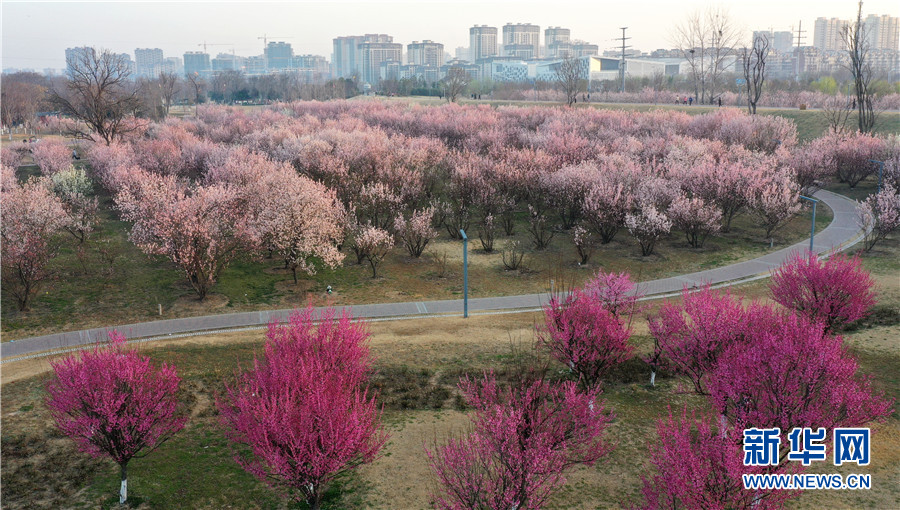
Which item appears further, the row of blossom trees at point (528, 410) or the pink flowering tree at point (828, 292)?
the pink flowering tree at point (828, 292)

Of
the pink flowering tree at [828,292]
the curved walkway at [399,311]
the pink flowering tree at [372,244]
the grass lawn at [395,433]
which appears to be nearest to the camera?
the grass lawn at [395,433]

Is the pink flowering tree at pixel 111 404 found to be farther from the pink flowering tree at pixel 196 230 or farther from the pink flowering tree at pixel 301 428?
the pink flowering tree at pixel 196 230

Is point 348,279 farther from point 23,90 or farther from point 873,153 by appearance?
point 23,90

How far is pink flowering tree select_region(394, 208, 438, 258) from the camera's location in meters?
36.1

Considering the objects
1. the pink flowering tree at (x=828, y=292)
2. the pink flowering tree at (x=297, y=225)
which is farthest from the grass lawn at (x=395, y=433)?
the pink flowering tree at (x=297, y=225)

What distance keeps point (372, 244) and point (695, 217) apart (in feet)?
59.2

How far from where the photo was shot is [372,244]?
1330 inches

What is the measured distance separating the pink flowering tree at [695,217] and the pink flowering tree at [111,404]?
99.8 ft

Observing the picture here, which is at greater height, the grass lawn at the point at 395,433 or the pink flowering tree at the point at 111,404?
the pink flowering tree at the point at 111,404

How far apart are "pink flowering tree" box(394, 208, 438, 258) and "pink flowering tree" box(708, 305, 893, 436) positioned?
2359cm

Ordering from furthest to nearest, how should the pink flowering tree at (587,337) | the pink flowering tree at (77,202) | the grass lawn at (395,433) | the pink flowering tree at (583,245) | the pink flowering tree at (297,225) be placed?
the pink flowering tree at (77,202)
the pink flowering tree at (583,245)
the pink flowering tree at (297,225)
the pink flowering tree at (587,337)
the grass lawn at (395,433)

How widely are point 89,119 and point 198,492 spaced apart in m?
59.5

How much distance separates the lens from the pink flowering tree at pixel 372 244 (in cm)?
3350

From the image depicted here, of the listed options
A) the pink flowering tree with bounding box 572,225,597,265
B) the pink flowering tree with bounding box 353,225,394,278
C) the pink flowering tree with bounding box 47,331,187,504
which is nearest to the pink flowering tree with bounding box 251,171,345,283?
the pink flowering tree with bounding box 353,225,394,278
